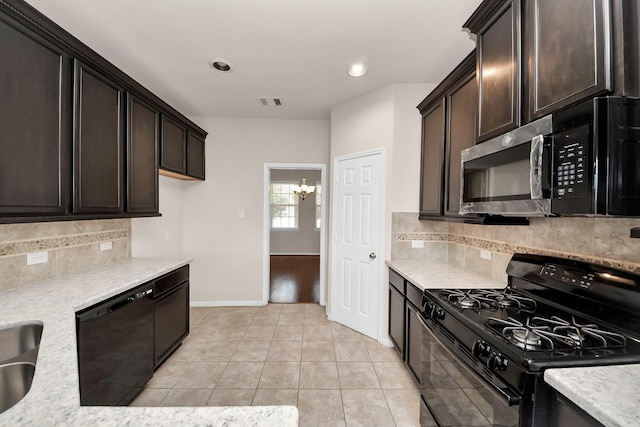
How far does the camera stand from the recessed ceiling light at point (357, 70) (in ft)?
8.00

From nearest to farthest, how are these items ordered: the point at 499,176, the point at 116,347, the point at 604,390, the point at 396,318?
the point at 604,390 → the point at 499,176 → the point at 116,347 → the point at 396,318

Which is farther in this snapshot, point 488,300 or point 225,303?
point 225,303

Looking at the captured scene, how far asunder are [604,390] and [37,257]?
2998 mm

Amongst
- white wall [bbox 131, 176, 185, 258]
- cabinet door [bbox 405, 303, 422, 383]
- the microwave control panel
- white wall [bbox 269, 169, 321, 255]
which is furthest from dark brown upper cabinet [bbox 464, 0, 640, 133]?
white wall [bbox 269, 169, 321, 255]

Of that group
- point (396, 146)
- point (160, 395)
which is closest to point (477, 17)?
point (396, 146)

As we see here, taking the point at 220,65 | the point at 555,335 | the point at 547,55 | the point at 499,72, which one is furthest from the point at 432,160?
the point at 220,65

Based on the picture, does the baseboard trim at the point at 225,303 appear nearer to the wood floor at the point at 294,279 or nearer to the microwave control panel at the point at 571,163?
the wood floor at the point at 294,279

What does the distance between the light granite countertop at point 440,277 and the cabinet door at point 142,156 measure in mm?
2406

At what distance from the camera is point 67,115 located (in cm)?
163

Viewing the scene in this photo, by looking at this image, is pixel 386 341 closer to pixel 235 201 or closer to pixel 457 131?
pixel 457 131

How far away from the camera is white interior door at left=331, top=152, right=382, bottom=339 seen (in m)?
2.95

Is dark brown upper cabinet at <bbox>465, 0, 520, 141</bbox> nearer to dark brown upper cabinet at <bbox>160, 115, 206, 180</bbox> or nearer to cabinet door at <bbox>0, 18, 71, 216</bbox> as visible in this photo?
cabinet door at <bbox>0, 18, 71, 216</bbox>

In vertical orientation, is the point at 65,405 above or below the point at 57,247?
below

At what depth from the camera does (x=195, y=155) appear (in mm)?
3541
